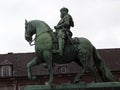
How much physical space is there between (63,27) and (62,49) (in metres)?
0.85

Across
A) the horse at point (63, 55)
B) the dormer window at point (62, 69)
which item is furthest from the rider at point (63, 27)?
the dormer window at point (62, 69)

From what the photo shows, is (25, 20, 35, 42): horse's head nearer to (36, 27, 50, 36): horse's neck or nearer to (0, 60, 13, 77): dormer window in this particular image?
(36, 27, 50, 36): horse's neck

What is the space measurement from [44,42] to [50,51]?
0.34 meters

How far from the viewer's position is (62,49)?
14.4 metres

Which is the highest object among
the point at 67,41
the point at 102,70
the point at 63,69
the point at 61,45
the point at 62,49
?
the point at 63,69

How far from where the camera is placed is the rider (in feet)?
47.4

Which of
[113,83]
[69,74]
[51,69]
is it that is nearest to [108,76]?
[113,83]

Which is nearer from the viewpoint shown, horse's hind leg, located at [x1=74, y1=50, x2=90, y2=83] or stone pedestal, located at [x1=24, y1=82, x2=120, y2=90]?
stone pedestal, located at [x1=24, y1=82, x2=120, y2=90]

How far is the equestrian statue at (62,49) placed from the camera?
14.5 metres

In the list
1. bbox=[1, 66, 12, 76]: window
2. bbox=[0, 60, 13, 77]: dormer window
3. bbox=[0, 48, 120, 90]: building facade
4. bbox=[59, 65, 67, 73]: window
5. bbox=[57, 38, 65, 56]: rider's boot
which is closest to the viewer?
bbox=[57, 38, 65, 56]: rider's boot

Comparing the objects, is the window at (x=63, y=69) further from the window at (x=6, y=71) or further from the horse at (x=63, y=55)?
the horse at (x=63, y=55)

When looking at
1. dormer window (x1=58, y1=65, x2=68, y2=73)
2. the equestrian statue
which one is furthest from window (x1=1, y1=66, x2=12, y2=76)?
the equestrian statue

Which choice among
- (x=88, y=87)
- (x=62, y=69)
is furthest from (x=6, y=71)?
(x=88, y=87)

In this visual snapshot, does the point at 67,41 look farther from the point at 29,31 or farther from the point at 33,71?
the point at 33,71
